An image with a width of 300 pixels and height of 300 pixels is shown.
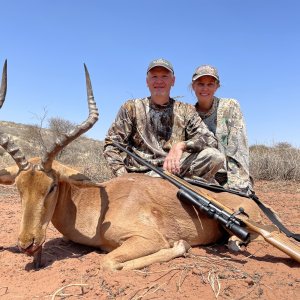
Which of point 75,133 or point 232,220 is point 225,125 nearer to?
point 232,220

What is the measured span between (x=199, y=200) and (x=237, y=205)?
106 cm

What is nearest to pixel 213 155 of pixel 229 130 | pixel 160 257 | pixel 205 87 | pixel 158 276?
pixel 229 130

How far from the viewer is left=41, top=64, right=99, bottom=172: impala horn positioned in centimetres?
469

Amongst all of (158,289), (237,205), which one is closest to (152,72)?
(237,205)

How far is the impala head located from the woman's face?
10.7ft

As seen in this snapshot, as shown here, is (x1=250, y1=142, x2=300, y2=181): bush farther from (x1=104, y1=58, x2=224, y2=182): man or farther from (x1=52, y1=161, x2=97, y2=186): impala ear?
(x1=52, y1=161, x2=97, y2=186): impala ear

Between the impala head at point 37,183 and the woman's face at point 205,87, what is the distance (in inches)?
128

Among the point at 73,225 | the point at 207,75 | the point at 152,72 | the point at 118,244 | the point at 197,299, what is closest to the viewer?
the point at 197,299

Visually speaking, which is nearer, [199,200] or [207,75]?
[199,200]

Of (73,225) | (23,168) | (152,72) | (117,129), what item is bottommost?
(73,225)

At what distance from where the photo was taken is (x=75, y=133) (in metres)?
4.77

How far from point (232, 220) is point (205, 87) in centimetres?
339

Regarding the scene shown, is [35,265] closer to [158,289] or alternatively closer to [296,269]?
[158,289]

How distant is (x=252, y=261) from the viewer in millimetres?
4875
